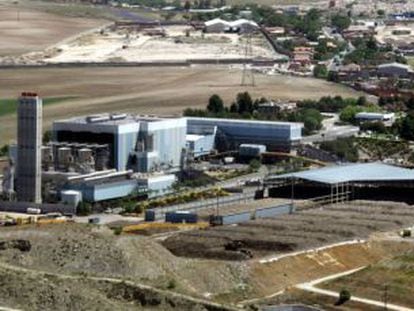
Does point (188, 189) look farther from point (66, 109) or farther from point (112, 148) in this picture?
point (66, 109)

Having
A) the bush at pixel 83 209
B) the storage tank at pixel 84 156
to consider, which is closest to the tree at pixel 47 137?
the storage tank at pixel 84 156

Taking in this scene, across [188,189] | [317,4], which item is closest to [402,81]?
[188,189]

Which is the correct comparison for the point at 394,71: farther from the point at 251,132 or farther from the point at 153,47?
the point at 251,132

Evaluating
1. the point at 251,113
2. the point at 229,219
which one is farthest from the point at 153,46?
the point at 229,219

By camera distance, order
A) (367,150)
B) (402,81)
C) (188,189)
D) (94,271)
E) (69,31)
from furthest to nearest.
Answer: (69,31), (402,81), (367,150), (188,189), (94,271)

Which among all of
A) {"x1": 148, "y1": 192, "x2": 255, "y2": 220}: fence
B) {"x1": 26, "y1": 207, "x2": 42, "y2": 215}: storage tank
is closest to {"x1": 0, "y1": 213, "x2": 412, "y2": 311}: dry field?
{"x1": 148, "y1": 192, "x2": 255, "y2": 220}: fence

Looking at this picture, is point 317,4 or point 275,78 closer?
point 275,78
